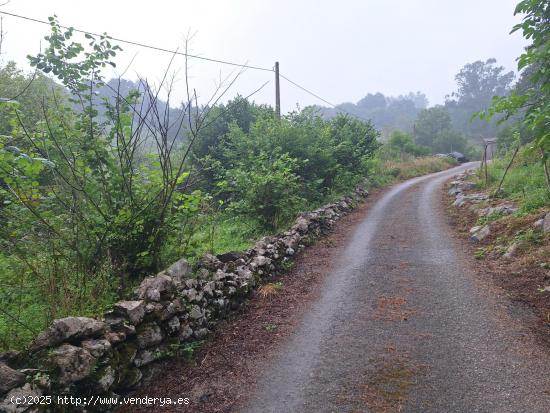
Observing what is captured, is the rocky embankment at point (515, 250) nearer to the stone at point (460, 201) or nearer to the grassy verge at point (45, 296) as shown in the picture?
the stone at point (460, 201)

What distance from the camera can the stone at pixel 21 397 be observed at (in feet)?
8.72

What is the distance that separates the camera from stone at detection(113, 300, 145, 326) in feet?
13.0

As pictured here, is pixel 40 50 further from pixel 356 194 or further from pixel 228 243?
pixel 356 194

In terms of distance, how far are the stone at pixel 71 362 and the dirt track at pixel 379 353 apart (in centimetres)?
81

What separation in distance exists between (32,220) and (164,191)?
1.64 metres

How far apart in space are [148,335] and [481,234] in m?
8.14

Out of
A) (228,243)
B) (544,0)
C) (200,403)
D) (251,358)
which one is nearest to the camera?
(200,403)

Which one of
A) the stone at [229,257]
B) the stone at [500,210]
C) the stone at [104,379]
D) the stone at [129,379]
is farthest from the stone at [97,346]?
the stone at [500,210]

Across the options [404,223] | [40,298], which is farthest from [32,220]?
[404,223]

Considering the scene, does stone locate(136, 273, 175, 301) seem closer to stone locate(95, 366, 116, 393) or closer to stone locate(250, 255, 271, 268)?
stone locate(95, 366, 116, 393)

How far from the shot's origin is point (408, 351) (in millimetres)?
4375

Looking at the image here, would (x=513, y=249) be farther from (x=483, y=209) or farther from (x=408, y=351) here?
(x=408, y=351)

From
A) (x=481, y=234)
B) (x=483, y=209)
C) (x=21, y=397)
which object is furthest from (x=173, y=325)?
(x=483, y=209)

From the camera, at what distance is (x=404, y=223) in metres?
11.7
